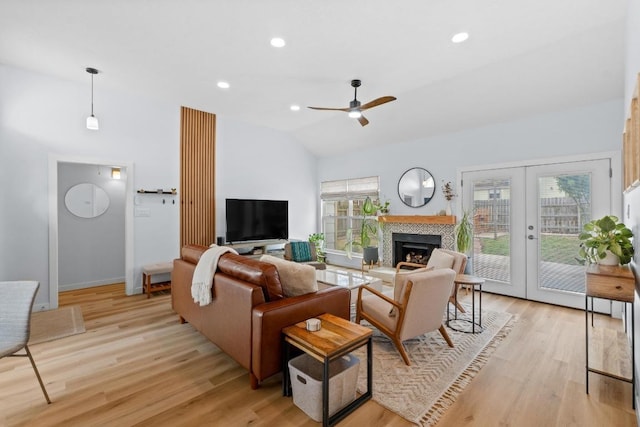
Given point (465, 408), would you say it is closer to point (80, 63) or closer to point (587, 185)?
point (587, 185)

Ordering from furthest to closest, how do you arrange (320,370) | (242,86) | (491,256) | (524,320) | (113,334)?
1. (491,256)
2. (242,86)
3. (524,320)
4. (113,334)
5. (320,370)

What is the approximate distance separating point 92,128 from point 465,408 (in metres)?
5.19

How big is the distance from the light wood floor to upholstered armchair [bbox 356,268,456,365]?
0.56 metres

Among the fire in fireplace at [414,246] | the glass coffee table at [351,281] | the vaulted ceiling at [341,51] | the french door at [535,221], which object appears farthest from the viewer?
the fire in fireplace at [414,246]

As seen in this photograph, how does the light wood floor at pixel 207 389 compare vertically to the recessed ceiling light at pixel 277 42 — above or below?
below

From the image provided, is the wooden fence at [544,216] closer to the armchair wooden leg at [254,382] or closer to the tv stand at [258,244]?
the tv stand at [258,244]

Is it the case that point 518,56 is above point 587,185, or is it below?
above

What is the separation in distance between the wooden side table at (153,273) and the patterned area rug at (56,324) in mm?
822

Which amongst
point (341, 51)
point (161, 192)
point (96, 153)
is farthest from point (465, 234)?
point (96, 153)

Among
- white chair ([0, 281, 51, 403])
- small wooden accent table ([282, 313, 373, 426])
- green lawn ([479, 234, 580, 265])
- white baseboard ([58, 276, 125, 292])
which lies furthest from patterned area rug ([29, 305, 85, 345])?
green lawn ([479, 234, 580, 265])

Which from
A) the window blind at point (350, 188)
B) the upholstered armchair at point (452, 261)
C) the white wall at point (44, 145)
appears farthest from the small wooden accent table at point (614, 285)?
the white wall at point (44, 145)

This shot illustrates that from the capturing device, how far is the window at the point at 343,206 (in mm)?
6484

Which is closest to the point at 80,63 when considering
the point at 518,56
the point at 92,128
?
the point at 92,128

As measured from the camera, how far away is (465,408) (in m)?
2.02
